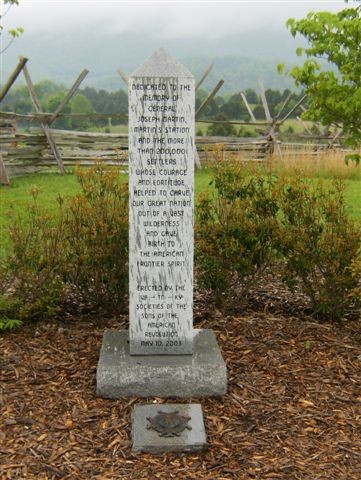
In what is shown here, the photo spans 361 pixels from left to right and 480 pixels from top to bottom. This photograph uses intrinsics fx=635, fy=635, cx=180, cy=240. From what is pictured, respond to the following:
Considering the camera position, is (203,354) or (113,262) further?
(113,262)

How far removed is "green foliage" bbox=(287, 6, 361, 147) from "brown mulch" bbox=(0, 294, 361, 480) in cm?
181

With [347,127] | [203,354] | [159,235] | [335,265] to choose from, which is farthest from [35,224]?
[347,127]

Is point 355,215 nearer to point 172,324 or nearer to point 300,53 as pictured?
point 300,53

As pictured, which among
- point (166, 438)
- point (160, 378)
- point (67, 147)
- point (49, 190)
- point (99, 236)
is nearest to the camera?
point (166, 438)

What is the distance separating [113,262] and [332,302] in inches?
69.0

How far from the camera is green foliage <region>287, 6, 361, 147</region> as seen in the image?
4984 millimetres

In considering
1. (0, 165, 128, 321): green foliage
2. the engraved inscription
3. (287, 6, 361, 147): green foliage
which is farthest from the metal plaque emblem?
(287, 6, 361, 147): green foliage

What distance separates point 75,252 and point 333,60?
2.60 meters

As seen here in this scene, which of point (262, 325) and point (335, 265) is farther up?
point (335, 265)

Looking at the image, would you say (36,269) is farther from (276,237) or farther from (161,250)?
(276,237)

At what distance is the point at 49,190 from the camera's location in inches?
507

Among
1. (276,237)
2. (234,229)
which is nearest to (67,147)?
(234,229)

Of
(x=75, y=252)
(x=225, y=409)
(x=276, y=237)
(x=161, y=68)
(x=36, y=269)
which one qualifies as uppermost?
(x=161, y=68)

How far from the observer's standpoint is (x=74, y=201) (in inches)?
194
